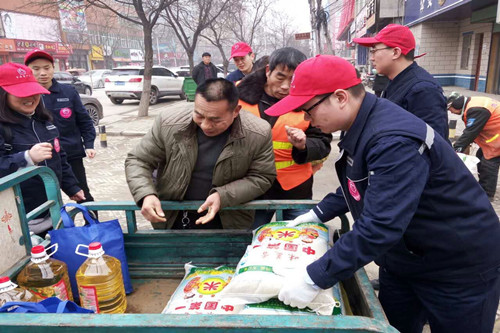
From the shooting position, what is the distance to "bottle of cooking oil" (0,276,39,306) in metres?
1.38

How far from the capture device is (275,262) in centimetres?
149

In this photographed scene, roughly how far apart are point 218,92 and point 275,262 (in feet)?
2.91

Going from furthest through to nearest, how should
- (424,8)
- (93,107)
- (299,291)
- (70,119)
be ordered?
1. (424,8)
2. (93,107)
3. (70,119)
4. (299,291)

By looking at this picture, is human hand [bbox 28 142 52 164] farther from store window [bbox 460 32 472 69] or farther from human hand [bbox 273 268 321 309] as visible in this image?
store window [bbox 460 32 472 69]

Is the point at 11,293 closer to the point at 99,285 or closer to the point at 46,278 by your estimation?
the point at 46,278

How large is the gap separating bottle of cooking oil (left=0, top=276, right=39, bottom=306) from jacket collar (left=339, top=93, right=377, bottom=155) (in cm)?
137

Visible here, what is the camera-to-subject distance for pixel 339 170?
161cm

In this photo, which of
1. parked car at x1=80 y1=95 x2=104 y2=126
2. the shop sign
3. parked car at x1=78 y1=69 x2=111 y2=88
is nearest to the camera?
parked car at x1=80 y1=95 x2=104 y2=126

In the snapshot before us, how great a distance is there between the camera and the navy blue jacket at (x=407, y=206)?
47.4 inches

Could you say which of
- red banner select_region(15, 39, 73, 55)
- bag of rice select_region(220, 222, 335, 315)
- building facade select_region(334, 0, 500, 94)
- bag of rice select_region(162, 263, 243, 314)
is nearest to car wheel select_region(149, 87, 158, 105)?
building facade select_region(334, 0, 500, 94)

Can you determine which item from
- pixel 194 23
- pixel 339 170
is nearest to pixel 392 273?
pixel 339 170

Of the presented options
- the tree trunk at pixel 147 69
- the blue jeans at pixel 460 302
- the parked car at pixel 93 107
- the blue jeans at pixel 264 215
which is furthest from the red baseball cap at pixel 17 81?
the tree trunk at pixel 147 69

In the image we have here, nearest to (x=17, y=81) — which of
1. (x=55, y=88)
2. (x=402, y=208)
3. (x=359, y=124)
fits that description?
(x=55, y=88)

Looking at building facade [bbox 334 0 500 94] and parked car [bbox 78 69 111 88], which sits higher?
building facade [bbox 334 0 500 94]
